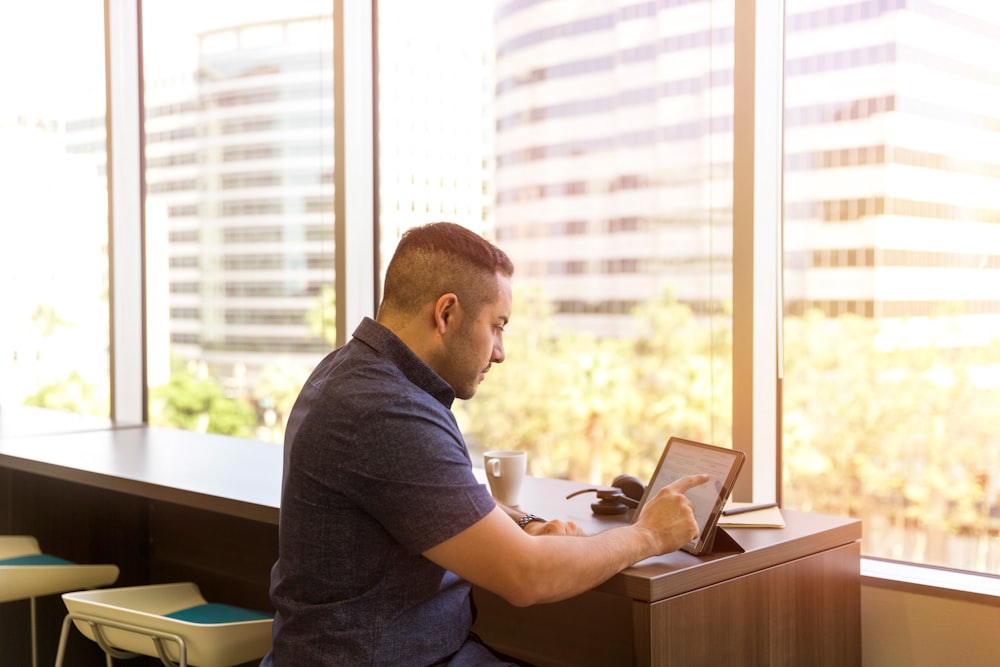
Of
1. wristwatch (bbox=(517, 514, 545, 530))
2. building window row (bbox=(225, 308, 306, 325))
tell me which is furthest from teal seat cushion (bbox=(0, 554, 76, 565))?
wristwatch (bbox=(517, 514, 545, 530))

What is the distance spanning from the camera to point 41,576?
2.50m

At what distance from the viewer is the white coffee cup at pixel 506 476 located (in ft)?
6.75

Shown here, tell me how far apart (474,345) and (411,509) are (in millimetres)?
331

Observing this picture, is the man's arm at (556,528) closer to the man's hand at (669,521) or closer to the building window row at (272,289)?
the man's hand at (669,521)

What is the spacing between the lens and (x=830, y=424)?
233 centimetres

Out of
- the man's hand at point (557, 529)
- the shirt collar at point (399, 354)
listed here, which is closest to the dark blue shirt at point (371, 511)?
the shirt collar at point (399, 354)

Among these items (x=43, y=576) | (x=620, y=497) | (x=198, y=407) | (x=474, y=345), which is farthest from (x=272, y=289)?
(x=474, y=345)

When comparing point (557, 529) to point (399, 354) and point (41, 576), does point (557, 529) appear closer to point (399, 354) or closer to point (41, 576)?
point (399, 354)

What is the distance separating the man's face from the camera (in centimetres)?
165

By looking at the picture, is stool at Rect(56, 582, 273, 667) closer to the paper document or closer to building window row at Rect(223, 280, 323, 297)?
the paper document

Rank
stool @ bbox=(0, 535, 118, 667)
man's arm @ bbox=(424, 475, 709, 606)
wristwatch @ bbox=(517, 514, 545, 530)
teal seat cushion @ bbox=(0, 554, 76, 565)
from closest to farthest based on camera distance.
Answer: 1. man's arm @ bbox=(424, 475, 709, 606)
2. wristwatch @ bbox=(517, 514, 545, 530)
3. stool @ bbox=(0, 535, 118, 667)
4. teal seat cushion @ bbox=(0, 554, 76, 565)

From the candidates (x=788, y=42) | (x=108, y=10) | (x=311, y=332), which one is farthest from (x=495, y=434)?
(x=108, y=10)

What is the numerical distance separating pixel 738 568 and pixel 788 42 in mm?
1313

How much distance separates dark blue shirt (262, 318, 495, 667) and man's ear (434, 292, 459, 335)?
0.07 meters
